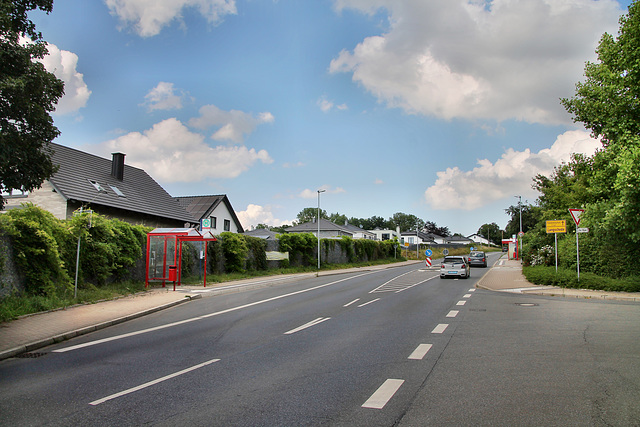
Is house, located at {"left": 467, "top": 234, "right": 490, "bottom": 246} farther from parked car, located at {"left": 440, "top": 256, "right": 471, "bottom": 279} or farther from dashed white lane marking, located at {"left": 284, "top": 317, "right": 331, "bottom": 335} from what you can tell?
dashed white lane marking, located at {"left": 284, "top": 317, "right": 331, "bottom": 335}

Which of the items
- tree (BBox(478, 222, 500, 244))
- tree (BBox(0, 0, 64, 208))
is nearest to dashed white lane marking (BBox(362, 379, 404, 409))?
tree (BBox(0, 0, 64, 208))

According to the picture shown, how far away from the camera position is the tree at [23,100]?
8.55m

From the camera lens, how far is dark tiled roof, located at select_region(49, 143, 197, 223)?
986 inches

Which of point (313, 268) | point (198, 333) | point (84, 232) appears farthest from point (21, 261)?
point (313, 268)

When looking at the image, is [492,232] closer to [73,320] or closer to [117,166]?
[117,166]

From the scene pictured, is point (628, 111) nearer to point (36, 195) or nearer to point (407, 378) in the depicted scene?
point (407, 378)

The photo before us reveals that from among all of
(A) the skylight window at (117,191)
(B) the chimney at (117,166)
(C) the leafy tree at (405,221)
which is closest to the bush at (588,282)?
(A) the skylight window at (117,191)

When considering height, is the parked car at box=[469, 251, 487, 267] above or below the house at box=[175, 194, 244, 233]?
below

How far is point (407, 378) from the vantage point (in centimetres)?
544

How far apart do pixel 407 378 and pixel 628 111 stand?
56.3 feet

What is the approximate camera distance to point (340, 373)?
18.7 ft

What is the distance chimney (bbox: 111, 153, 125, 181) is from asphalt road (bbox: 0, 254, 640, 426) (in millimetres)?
23507

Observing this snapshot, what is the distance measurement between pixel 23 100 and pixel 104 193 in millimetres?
19816

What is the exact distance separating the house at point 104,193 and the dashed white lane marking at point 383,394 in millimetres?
21508
